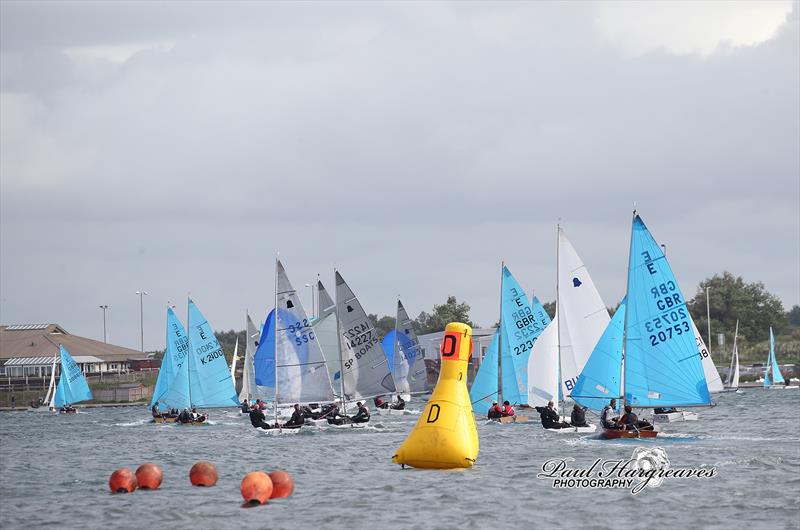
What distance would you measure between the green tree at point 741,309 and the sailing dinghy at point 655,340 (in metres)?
109

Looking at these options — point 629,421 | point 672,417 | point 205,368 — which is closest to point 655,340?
point 629,421

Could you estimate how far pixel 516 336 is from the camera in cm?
6100

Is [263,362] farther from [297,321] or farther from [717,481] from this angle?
[717,481]

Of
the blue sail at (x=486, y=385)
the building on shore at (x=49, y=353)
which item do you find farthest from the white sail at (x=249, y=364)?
the building on shore at (x=49, y=353)

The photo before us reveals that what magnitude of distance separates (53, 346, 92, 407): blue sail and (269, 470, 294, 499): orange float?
7181cm

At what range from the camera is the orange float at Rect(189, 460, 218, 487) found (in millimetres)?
32281

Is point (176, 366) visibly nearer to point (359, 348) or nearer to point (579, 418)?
point (359, 348)

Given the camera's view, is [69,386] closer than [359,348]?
No

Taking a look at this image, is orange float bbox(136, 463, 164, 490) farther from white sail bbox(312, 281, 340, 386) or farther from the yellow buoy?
white sail bbox(312, 281, 340, 386)

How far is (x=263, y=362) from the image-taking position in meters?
64.2

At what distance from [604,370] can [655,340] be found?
5.03 m

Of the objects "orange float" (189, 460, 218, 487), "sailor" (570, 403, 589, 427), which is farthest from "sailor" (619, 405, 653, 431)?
"orange float" (189, 460, 218, 487)

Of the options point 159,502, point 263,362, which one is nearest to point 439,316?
point 263,362

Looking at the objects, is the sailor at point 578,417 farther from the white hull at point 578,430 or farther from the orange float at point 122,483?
the orange float at point 122,483
